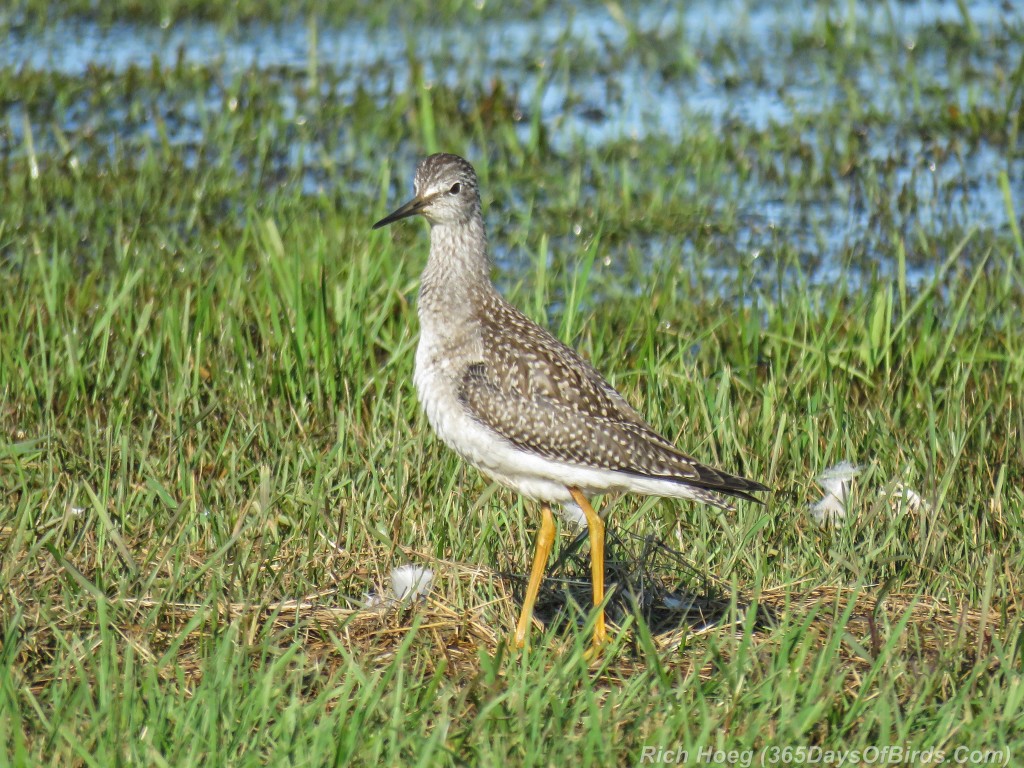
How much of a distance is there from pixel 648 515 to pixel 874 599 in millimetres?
1037

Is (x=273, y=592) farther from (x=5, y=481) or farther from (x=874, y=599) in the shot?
(x=874, y=599)

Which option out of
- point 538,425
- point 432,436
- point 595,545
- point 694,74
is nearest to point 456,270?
point 538,425

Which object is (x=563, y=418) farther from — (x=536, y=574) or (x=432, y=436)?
(x=432, y=436)

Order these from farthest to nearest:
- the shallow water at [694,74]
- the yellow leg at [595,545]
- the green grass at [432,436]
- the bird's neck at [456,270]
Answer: the shallow water at [694,74] < the bird's neck at [456,270] < the yellow leg at [595,545] < the green grass at [432,436]

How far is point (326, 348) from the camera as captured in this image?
21.7ft

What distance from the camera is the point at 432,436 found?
6.20 meters

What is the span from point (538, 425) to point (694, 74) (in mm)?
7268

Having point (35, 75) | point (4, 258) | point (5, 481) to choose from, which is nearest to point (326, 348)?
point (5, 481)

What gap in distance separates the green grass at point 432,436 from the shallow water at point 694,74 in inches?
3.5

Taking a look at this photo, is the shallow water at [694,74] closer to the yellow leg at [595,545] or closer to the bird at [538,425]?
the bird at [538,425]

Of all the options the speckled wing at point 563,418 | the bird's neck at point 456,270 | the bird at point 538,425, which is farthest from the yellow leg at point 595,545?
the bird's neck at point 456,270

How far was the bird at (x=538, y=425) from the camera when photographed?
4.98 m

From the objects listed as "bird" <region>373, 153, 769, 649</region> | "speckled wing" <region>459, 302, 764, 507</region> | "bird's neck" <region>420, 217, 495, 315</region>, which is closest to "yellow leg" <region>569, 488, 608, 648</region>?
"bird" <region>373, 153, 769, 649</region>

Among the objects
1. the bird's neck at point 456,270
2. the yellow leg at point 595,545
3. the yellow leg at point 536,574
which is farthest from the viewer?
the bird's neck at point 456,270
